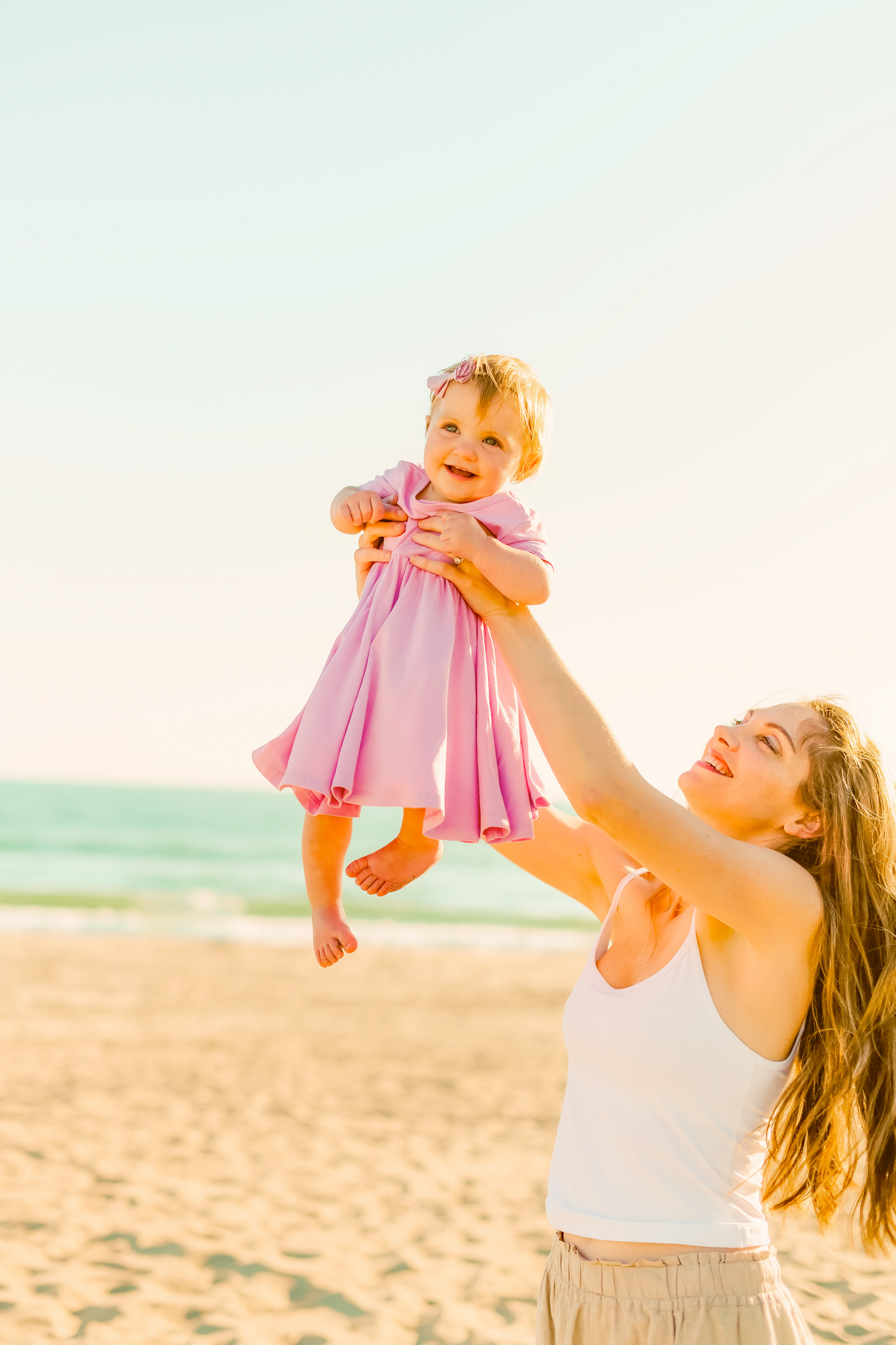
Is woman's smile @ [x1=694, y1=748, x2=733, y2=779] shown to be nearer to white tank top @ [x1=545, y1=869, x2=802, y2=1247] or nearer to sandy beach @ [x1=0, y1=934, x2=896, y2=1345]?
white tank top @ [x1=545, y1=869, x2=802, y2=1247]

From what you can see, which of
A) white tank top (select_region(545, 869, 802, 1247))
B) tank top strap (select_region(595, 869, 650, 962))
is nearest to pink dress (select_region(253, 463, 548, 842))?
tank top strap (select_region(595, 869, 650, 962))

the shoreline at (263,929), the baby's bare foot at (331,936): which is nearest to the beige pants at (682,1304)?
the baby's bare foot at (331,936)

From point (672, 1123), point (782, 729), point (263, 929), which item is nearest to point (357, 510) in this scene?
point (782, 729)

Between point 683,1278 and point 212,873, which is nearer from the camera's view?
point 683,1278

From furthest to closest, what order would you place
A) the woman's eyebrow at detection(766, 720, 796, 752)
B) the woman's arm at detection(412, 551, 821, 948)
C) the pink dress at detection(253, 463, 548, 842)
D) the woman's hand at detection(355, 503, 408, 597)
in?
the woman's hand at detection(355, 503, 408, 597) < the woman's eyebrow at detection(766, 720, 796, 752) < the pink dress at detection(253, 463, 548, 842) < the woman's arm at detection(412, 551, 821, 948)

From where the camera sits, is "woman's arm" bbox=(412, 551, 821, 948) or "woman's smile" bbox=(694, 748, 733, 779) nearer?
"woman's arm" bbox=(412, 551, 821, 948)

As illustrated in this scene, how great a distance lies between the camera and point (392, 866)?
2.32m

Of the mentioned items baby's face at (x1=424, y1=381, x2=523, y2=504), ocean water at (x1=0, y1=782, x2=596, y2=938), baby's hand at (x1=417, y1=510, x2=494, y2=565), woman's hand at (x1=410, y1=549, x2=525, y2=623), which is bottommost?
ocean water at (x1=0, y1=782, x2=596, y2=938)

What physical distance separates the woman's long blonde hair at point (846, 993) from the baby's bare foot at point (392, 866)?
793mm

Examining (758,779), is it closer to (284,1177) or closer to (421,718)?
(421,718)

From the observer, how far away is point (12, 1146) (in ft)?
22.3

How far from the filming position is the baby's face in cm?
230

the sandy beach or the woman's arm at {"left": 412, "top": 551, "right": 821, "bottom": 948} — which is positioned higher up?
the woman's arm at {"left": 412, "top": 551, "right": 821, "bottom": 948}

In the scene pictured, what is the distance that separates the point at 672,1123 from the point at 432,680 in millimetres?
979
